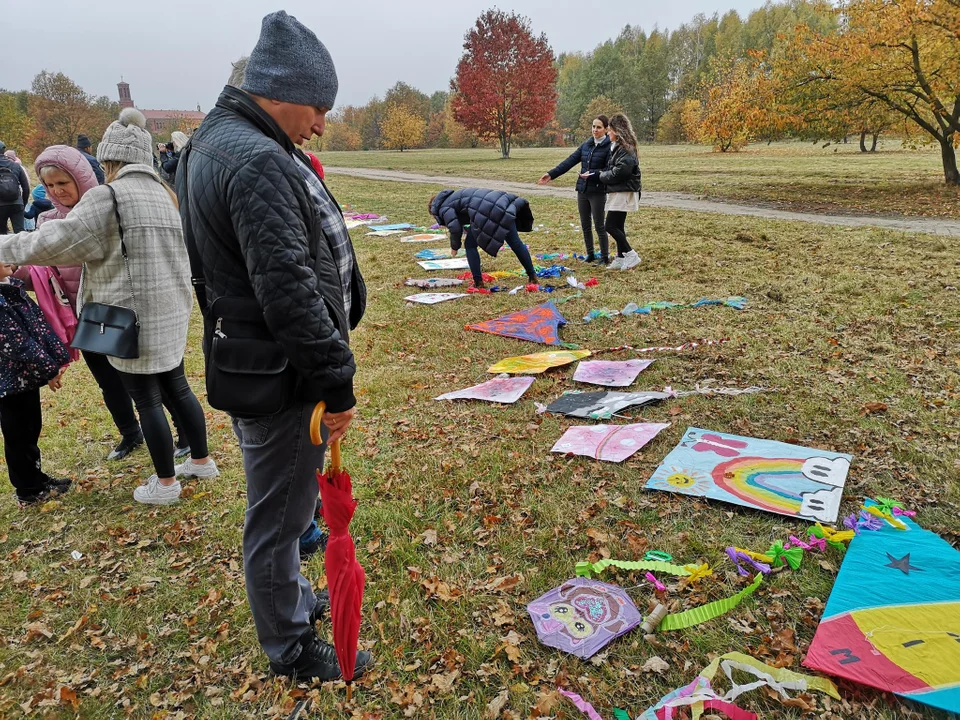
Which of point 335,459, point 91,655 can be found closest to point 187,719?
point 91,655

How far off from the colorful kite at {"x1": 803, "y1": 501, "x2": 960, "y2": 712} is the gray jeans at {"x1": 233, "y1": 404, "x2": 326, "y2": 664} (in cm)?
191

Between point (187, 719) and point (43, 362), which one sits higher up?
point (43, 362)

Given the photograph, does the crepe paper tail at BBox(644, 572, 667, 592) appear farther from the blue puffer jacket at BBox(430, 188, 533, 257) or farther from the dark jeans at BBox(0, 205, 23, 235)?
the dark jeans at BBox(0, 205, 23, 235)

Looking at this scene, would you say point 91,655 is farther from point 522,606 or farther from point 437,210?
point 437,210

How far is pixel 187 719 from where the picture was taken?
2408 mm

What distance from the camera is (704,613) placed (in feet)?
8.77

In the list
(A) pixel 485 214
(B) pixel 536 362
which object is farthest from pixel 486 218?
(B) pixel 536 362

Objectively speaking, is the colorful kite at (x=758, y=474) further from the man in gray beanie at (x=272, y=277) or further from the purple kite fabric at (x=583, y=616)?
the man in gray beanie at (x=272, y=277)

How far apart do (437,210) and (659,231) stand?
470cm

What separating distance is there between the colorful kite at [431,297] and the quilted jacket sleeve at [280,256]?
6184mm

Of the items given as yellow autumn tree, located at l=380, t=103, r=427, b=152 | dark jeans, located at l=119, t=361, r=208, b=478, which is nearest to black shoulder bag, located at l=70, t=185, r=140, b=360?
dark jeans, located at l=119, t=361, r=208, b=478

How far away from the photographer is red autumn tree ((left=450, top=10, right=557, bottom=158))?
4212 cm

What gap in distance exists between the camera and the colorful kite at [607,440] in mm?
4000

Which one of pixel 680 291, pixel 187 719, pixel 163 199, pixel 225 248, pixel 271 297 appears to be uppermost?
pixel 163 199
